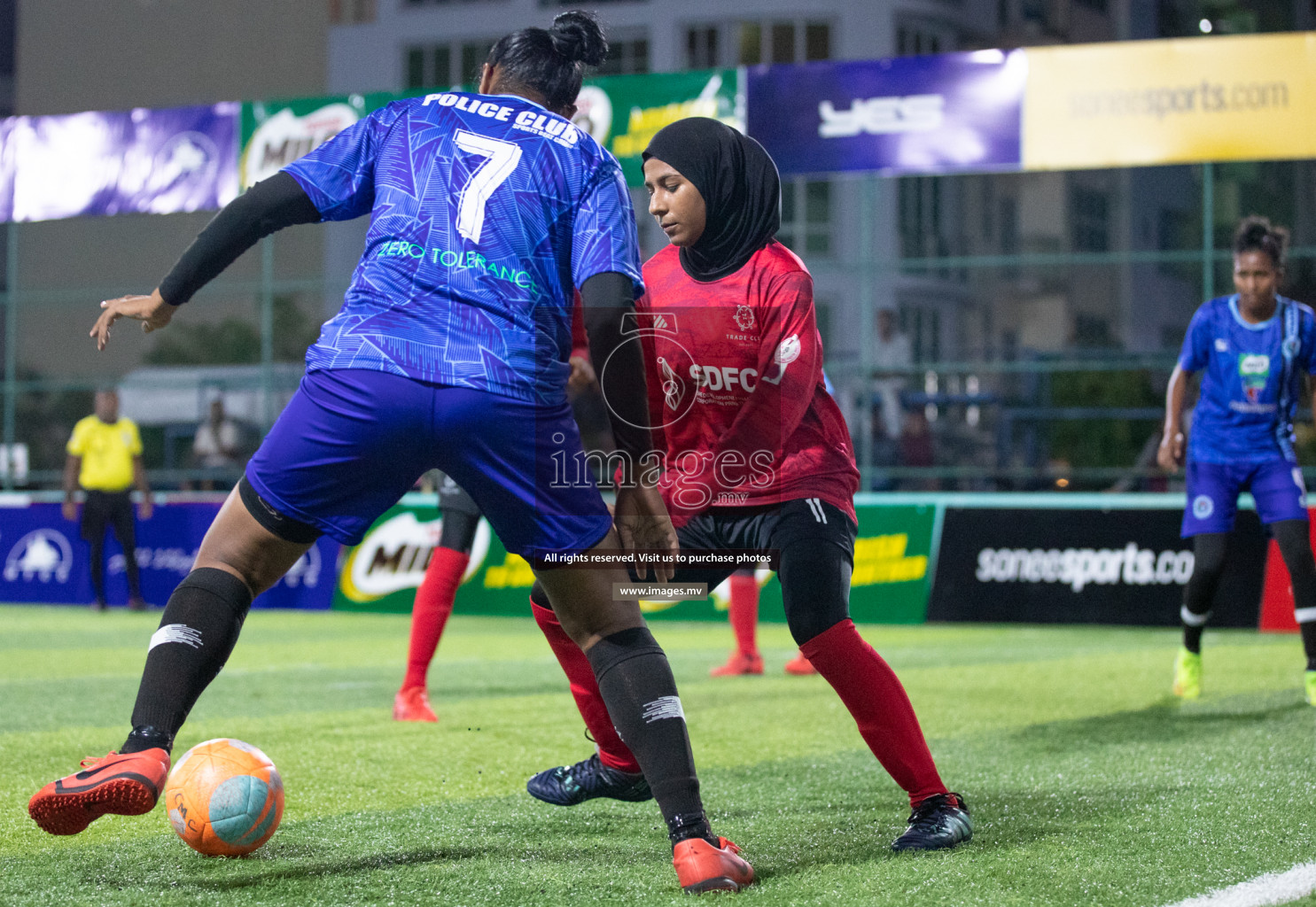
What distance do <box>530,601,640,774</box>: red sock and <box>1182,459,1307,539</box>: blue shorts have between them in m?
3.76

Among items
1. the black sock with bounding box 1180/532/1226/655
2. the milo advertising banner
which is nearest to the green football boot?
the black sock with bounding box 1180/532/1226/655

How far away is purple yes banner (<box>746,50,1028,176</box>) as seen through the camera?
1188 centimetres

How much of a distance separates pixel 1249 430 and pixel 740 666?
2.98 m

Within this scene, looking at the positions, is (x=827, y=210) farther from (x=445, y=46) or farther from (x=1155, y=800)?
(x=1155, y=800)

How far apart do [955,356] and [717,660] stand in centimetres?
2802

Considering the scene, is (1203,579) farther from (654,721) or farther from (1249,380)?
(654,721)

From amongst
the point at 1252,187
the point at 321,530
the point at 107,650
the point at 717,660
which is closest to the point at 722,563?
the point at 321,530

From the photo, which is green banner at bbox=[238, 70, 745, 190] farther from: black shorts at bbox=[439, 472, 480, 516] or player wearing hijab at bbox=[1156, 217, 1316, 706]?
black shorts at bbox=[439, 472, 480, 516]

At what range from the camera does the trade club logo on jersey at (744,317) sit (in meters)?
3.85

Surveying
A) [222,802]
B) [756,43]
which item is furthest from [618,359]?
[756,43]

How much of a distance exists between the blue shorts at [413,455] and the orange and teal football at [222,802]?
759 mm

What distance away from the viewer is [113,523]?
13.3m

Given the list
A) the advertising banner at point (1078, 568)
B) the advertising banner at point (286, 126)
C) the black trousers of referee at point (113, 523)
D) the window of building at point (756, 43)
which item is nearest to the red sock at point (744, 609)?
the advertising banner at point (1078, 568)

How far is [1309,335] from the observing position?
6797 mm
